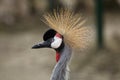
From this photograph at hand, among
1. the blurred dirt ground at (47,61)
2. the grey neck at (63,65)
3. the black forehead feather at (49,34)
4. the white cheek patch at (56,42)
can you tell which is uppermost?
the black forehead feather at (49,34)

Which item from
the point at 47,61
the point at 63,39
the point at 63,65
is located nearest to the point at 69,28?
the point at 63,39

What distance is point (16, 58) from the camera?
18.3 feet

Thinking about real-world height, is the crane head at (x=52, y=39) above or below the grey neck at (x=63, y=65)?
above

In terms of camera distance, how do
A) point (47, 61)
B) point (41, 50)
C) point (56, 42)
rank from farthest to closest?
point (41, 50)
point (47, 61)
point (56, 42)

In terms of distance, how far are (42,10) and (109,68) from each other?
84.9 inches

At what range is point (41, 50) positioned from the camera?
5.80m

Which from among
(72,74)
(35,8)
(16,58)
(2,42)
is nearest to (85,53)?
(72,74)

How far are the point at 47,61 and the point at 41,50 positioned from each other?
437 mm

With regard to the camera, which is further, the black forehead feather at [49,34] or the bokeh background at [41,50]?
the bokeh background at [41,50]

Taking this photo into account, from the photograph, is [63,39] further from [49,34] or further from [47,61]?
[47,61]

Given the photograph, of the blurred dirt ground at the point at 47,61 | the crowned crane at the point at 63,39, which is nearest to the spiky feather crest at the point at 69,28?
the crowned crane at the point at 63,39

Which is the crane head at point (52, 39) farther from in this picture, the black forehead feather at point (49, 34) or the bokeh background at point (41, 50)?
the bokeh background at point (41, 50)

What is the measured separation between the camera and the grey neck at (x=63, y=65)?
2.45 m

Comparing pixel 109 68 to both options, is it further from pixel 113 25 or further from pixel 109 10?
pixel 109 10
